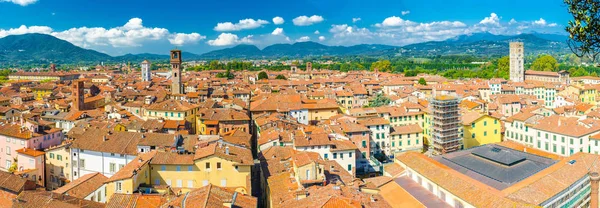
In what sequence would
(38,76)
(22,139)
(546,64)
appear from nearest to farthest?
(22,139) < (38,76) < (546,64)

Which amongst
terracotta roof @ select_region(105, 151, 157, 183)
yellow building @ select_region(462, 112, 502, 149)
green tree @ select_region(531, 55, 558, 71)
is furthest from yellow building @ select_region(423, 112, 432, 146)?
green tree @ select_region(531, 55, 558, 71)

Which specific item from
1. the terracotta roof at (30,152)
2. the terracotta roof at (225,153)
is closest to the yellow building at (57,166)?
the terracotta roof at (30,152)

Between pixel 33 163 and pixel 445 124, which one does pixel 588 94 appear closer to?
pixel 445 124

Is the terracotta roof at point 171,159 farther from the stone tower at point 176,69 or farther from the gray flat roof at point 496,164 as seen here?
the stone tower at point 176,69

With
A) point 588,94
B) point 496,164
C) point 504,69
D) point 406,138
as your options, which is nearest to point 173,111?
point 406,138

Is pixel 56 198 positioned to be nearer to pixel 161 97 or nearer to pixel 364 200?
pixel 364 200

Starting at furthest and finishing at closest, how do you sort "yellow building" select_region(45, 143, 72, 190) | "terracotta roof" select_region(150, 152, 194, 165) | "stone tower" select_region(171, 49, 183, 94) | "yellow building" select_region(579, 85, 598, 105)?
"yellow building" select_region(579, 85, 598, 105), "stone tower" select_region(171, 49, 183, 94), "yellow building" select_region(45, 143, 72, 190), "terracotta roof" select_region(150, 152, 194, 165)

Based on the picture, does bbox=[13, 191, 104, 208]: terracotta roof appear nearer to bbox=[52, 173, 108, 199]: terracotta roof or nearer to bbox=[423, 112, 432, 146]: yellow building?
bbox=[52, 173, 108, 199]: terracotta roof
